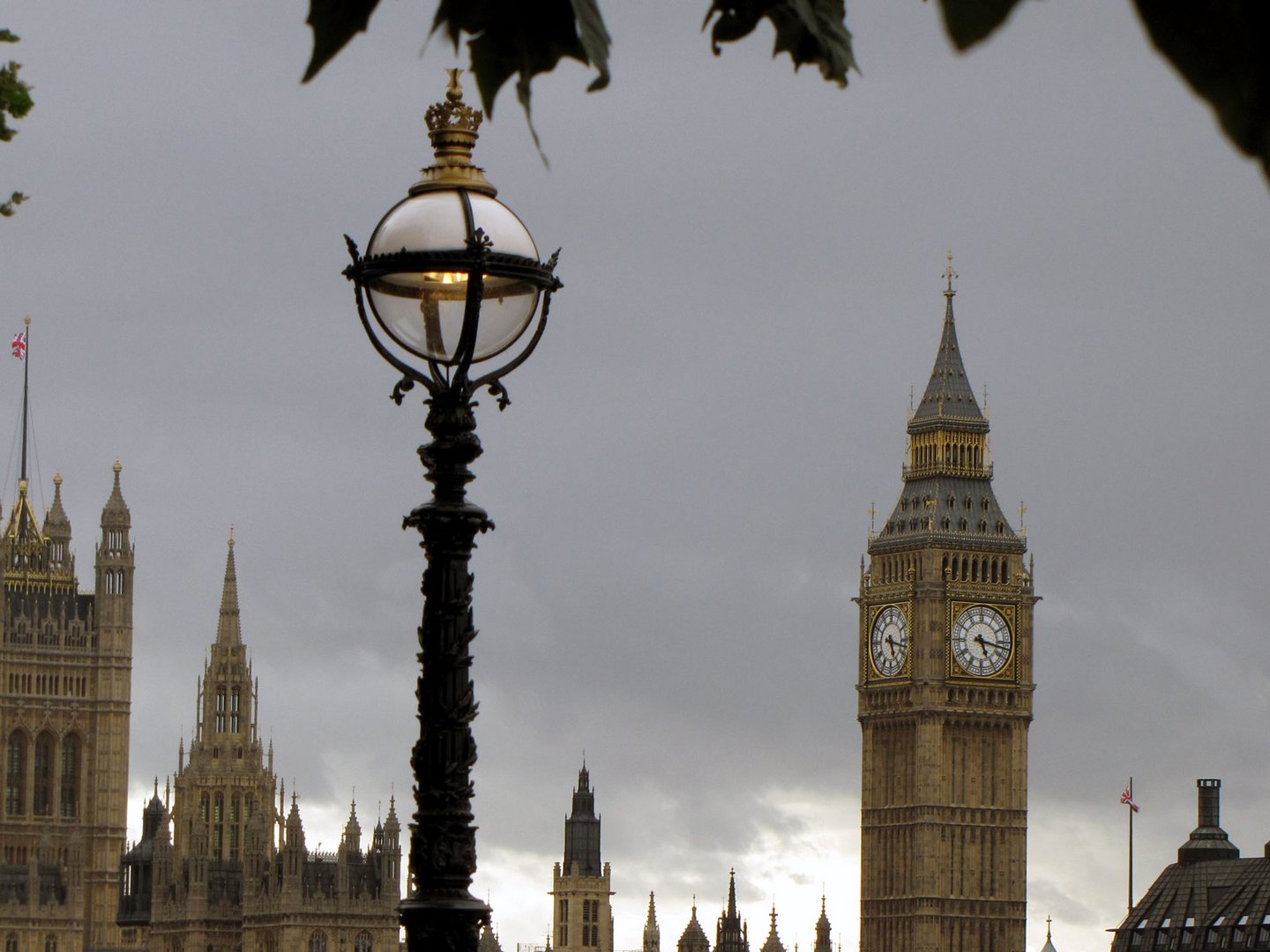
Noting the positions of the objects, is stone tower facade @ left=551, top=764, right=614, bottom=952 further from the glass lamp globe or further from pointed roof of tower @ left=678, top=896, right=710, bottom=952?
the glass lamp globe

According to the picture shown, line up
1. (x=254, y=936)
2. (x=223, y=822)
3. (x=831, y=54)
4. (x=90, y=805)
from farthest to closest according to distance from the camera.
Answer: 1. (x=90, y=805)
2. (x=223, y=822)
3. (x=254, y=936)
4. (x=831, y=54)

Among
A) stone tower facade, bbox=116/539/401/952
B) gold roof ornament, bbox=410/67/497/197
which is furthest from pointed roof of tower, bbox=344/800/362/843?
gold roof ornament, bbox=410/67/497/197

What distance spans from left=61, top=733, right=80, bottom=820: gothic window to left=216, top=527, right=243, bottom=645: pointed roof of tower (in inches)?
481

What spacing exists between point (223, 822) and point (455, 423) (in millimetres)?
128300

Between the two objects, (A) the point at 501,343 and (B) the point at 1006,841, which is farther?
(B) the point at 1006,841

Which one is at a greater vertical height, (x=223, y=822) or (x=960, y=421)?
(x=960, y=421)

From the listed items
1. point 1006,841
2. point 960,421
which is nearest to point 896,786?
point 1006,841

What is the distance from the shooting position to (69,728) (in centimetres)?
15075

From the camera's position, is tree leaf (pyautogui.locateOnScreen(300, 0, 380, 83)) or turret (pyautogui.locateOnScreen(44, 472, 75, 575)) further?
turret (pyautogui.locateOnScreen(44, 472, 75, 575))

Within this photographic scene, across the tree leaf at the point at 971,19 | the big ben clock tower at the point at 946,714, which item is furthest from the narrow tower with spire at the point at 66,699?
the tree leaf at the point at 971,19

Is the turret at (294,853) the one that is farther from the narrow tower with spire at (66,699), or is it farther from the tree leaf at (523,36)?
the tree leaf at (523,36)

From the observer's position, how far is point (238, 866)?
13312cm

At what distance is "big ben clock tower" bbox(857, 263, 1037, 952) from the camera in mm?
128500

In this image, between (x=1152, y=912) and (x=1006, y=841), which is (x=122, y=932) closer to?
(x=1006, y=841)
